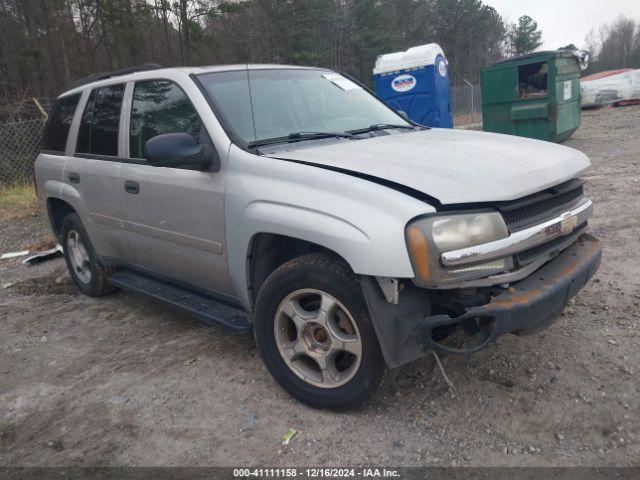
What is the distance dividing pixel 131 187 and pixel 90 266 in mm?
1460

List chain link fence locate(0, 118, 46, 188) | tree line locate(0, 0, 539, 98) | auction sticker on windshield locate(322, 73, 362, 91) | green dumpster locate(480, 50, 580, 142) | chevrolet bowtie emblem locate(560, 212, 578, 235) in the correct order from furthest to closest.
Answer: tree line locate(0, 0, 539, 98) < chain link fence locate(0, 118, 46, 188) < green dumpster locate(480, 50, 580, 142) < auction sticker on windshield locate(322, 73, 362, 91) < chevrolet bowtie emblem locate(560, 212, 578, 235)

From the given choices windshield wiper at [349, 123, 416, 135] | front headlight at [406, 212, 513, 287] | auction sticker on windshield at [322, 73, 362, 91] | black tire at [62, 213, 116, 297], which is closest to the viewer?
front headlight at [406, 212, 513, 287]

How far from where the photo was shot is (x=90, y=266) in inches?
196

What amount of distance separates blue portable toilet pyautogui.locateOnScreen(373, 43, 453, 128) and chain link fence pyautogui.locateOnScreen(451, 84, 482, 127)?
1414 centimetres

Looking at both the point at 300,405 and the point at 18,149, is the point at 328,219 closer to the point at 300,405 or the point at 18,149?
the point at 300,405

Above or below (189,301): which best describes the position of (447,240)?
above

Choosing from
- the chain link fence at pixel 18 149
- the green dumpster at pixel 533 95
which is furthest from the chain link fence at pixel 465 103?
the chain link fence at pixel 18 149

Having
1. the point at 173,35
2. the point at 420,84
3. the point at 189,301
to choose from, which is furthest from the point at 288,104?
the point at 173,35

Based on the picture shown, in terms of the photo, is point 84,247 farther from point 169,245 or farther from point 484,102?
point 484,102

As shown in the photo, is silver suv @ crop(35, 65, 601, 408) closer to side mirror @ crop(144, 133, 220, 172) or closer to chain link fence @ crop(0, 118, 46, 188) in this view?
side mirror @ crop(144, 133, 220, 172)

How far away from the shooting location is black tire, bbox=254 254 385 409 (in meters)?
2.63

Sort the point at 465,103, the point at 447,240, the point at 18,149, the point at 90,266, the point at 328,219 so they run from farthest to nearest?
the point at 465,103 < the point at 18,149 < the point at 90,266 < the point at 328,219 < the point at 447,240

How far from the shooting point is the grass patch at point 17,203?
9.38 m

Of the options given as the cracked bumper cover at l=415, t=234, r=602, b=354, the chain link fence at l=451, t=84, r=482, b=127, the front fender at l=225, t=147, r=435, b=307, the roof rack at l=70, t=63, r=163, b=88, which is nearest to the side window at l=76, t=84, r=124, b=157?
the roof rack at l=70, t=63, r=163, b=88
